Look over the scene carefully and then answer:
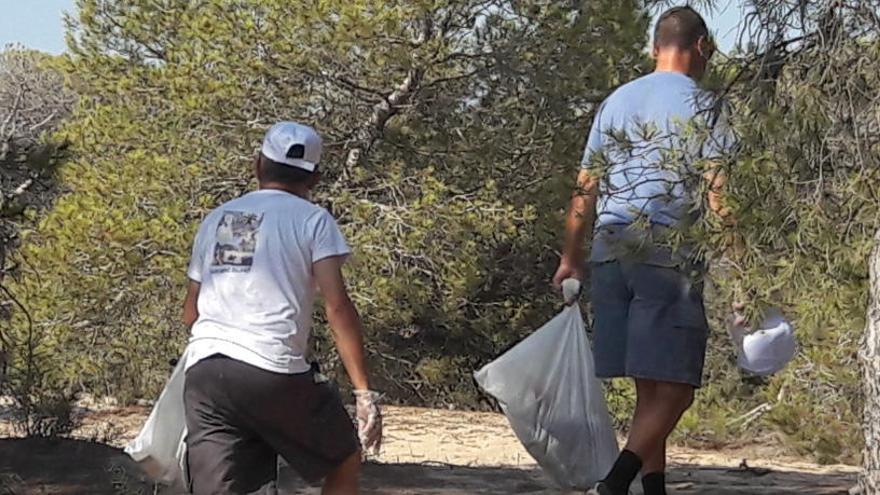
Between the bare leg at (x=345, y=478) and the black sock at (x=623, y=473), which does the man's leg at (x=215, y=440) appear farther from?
the black sock at (x=623, y=473)

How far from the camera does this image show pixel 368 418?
3.62 meters

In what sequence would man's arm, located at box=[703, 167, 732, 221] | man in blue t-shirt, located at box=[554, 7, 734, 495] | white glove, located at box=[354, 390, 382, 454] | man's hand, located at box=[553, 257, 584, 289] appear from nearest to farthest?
man's arm, located at box=[703, 167, 732, 221] < white glove, located at box=[354, 390, 382, 454] < man in blue t-shirt, located at box=[554, 7, 734, 495] < man's hand, located at box=[553, 257, 584, 289]

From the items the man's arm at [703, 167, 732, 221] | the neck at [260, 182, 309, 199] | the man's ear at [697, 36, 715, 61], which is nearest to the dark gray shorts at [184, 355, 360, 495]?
the neck at [260, 182, 309, 199]

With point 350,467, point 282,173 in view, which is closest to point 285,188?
point 282,173

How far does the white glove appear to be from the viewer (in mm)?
3613

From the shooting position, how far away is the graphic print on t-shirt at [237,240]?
11.8ft

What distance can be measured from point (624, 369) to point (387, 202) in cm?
789

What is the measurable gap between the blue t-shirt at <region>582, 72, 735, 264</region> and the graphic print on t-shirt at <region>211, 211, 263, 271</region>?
3.02 feet

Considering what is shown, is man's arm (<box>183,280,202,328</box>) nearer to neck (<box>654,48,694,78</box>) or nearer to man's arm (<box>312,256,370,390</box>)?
man's arm (<box>312,256,370,390</box>)

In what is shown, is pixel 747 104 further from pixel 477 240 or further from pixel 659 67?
pixel 477 240

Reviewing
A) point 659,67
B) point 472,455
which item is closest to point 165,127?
point 472,455

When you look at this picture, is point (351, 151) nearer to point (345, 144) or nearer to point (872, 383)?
point (345, 144)

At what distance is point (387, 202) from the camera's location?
12.1m

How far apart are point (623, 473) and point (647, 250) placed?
2.22ft
